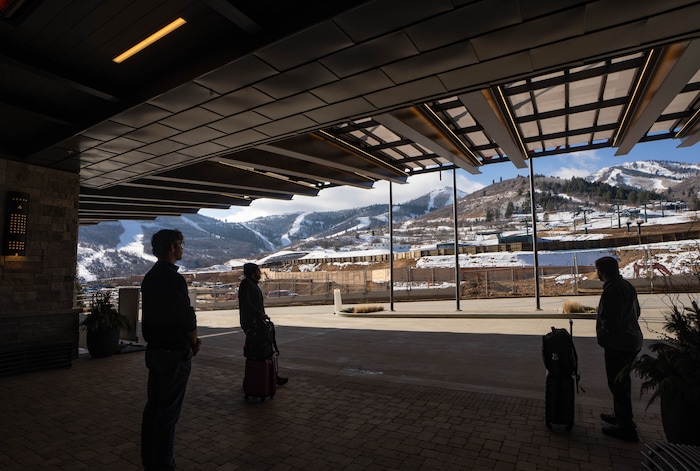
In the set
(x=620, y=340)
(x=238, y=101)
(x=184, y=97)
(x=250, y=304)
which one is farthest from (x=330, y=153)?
(x=620, y=340)

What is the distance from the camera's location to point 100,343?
9.13m

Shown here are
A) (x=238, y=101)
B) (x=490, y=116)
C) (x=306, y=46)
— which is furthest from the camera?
(x=490, y=116)

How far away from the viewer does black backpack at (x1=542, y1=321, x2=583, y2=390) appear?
14.6 ft

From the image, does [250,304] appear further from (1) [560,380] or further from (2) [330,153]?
(2) [330,153]

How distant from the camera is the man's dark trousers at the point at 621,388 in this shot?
13.7ft

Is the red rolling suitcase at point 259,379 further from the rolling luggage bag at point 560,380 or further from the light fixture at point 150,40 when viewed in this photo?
the light fixture at point 150,40

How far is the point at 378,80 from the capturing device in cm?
557

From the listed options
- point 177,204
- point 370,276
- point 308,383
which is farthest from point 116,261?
point 308,383

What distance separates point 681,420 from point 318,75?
5459 mm

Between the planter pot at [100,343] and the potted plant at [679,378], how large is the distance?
10.1 metres

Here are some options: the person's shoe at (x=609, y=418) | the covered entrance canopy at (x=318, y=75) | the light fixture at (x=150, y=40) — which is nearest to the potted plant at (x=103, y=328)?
the covered entrance canopy at (x=318, y=75)

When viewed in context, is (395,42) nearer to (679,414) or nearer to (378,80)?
(378,80)

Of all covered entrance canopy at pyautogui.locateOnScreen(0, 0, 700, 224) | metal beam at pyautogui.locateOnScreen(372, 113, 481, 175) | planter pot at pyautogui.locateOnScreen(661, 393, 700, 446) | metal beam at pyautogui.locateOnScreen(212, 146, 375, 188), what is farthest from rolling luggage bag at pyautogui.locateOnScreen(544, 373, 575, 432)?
metal beam at pyautogui.locateOnScreen(212, 146, 375, 188)

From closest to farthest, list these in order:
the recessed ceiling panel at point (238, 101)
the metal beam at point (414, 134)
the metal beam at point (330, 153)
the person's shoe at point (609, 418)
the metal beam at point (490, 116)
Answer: the person's shoe at point (609, 418) < the recessed ceiling panel at point (238, 101) < the metal beam at point (490, 116) < the metal beam at point (414, 134) < the metal beam at point (330, 153)
